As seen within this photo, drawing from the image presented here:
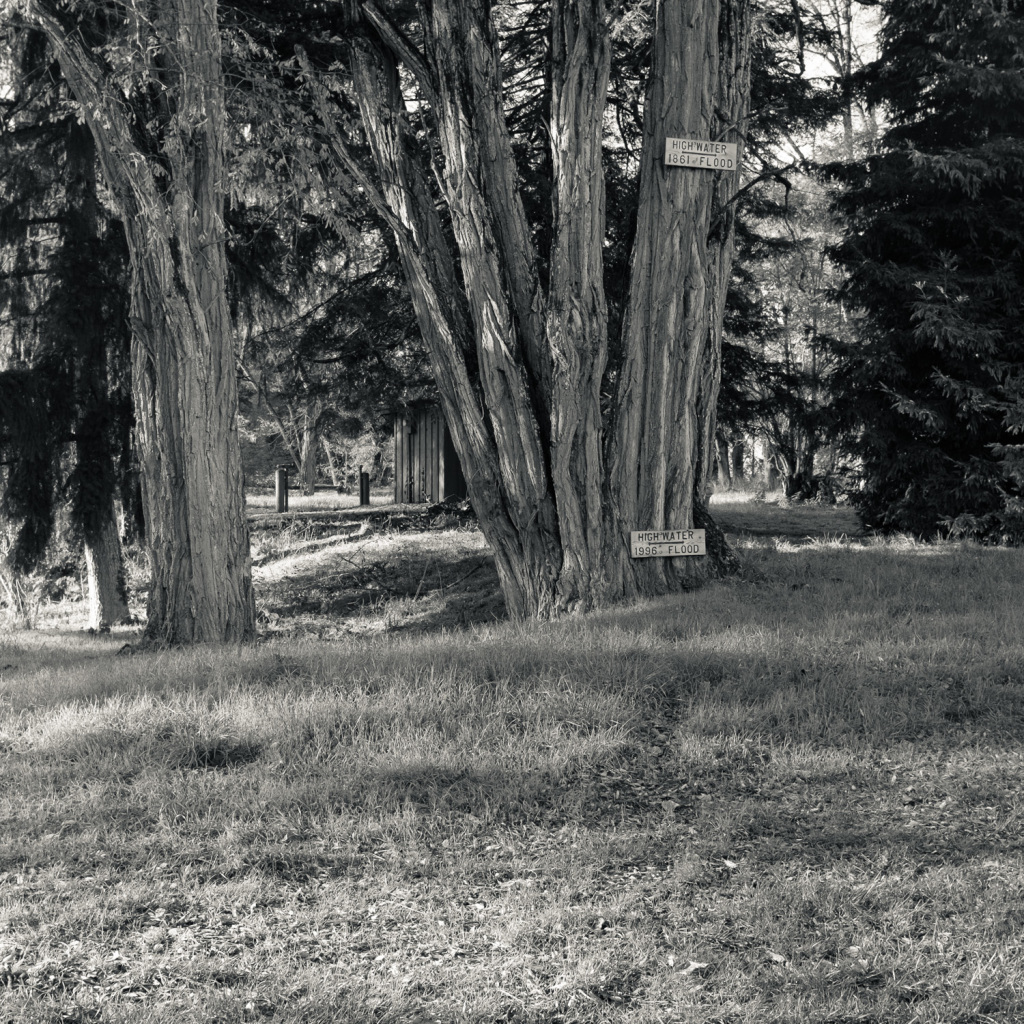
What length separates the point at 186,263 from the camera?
885 cm

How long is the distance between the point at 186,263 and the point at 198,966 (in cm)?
659

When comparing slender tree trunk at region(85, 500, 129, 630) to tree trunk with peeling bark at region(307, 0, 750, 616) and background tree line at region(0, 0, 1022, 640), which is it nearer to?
background tree line at region(0, 0, 1022, 640)

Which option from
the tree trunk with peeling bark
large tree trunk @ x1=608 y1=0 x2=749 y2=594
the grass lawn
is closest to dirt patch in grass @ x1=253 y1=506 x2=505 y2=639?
the tree trunk with peeling bark

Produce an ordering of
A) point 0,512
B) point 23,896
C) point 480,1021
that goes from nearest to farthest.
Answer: point 480,1021
point 23,896
point 0,512

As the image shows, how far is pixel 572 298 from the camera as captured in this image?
8.37 meters

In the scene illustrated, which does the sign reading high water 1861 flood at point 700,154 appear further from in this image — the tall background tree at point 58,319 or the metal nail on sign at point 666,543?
the tall background tree at point 58,319

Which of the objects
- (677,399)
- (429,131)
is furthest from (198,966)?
(429,131)

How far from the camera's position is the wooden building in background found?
23141mm

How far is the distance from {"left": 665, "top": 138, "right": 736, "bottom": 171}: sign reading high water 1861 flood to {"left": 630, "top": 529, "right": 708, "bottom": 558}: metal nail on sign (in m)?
2.95

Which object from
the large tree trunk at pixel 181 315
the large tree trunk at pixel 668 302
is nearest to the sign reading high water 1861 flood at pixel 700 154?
the large tree trunk at pixel 668 302

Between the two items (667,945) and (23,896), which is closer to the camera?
(667,945)

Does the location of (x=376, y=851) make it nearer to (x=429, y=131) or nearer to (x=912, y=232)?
(x=429, y=131)

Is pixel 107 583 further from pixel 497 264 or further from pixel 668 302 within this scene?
pixel 668 302

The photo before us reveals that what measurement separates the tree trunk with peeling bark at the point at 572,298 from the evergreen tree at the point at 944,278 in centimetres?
452
